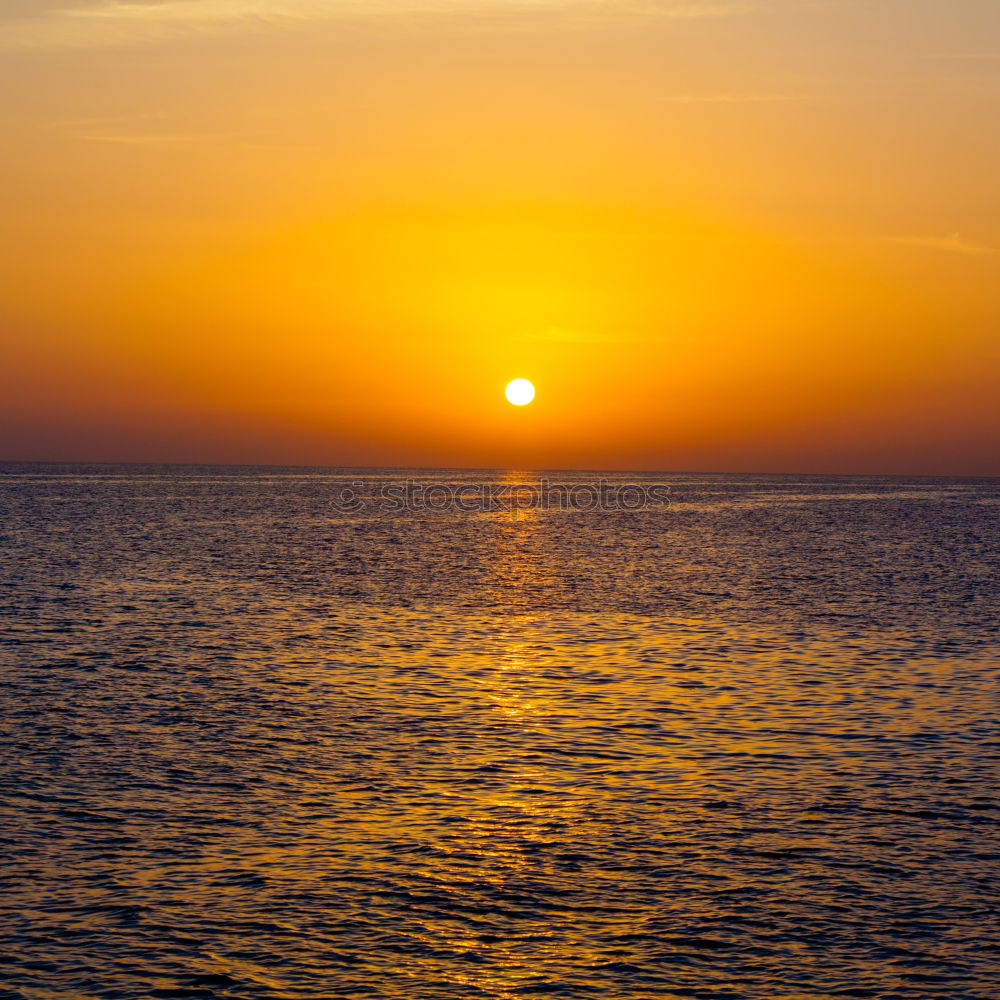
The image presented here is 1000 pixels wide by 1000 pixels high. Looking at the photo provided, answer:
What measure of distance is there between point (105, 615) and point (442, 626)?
14897 millimetres

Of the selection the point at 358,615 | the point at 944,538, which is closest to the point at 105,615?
the point at 358,615

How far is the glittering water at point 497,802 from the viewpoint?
15938mm

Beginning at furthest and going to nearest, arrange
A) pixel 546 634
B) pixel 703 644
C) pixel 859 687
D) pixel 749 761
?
pixel 546 634
pixel 703 644
pixel 859 687
pixel 749 761

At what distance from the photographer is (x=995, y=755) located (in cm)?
2683

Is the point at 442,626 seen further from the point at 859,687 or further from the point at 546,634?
the point at 859,687

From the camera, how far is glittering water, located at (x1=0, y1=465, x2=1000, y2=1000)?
1594 centimetres

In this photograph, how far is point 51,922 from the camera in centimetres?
1697

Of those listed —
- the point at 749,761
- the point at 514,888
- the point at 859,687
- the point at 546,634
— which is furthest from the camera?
the point at 546,634

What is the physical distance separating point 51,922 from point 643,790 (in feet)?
37.7

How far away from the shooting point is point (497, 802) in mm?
23016

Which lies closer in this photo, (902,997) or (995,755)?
(902,997)

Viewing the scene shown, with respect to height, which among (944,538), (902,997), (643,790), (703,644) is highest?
(944,538)

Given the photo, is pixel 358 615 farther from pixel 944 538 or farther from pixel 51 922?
pixel 944 538

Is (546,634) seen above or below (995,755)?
above
